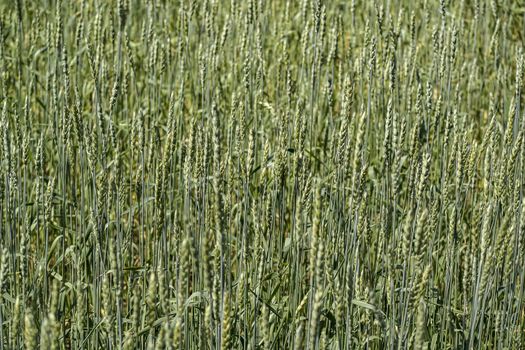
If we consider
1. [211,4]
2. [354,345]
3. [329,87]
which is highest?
[211,4]

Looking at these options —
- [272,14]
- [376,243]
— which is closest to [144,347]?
→ [376,243]

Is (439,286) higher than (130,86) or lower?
lower

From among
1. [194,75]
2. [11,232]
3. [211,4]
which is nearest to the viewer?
[11,232]

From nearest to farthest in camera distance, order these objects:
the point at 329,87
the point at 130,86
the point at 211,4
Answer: the point at 329,87
the point at 211,4
the point at 130,86

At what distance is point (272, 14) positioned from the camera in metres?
4.62

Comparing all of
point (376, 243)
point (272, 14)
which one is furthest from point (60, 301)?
point (272, 14)

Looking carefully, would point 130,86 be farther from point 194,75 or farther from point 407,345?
point 407,345

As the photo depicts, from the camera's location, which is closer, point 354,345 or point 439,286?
point 354,345

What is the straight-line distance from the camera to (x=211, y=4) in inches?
120

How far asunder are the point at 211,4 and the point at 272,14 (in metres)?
1.60

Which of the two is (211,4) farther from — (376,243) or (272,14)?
(272,14)

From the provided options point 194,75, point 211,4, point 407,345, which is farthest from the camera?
point 194,75

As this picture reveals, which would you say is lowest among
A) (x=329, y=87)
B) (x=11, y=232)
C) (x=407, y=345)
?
(x=407, y=345)

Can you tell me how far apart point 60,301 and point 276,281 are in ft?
2.08
